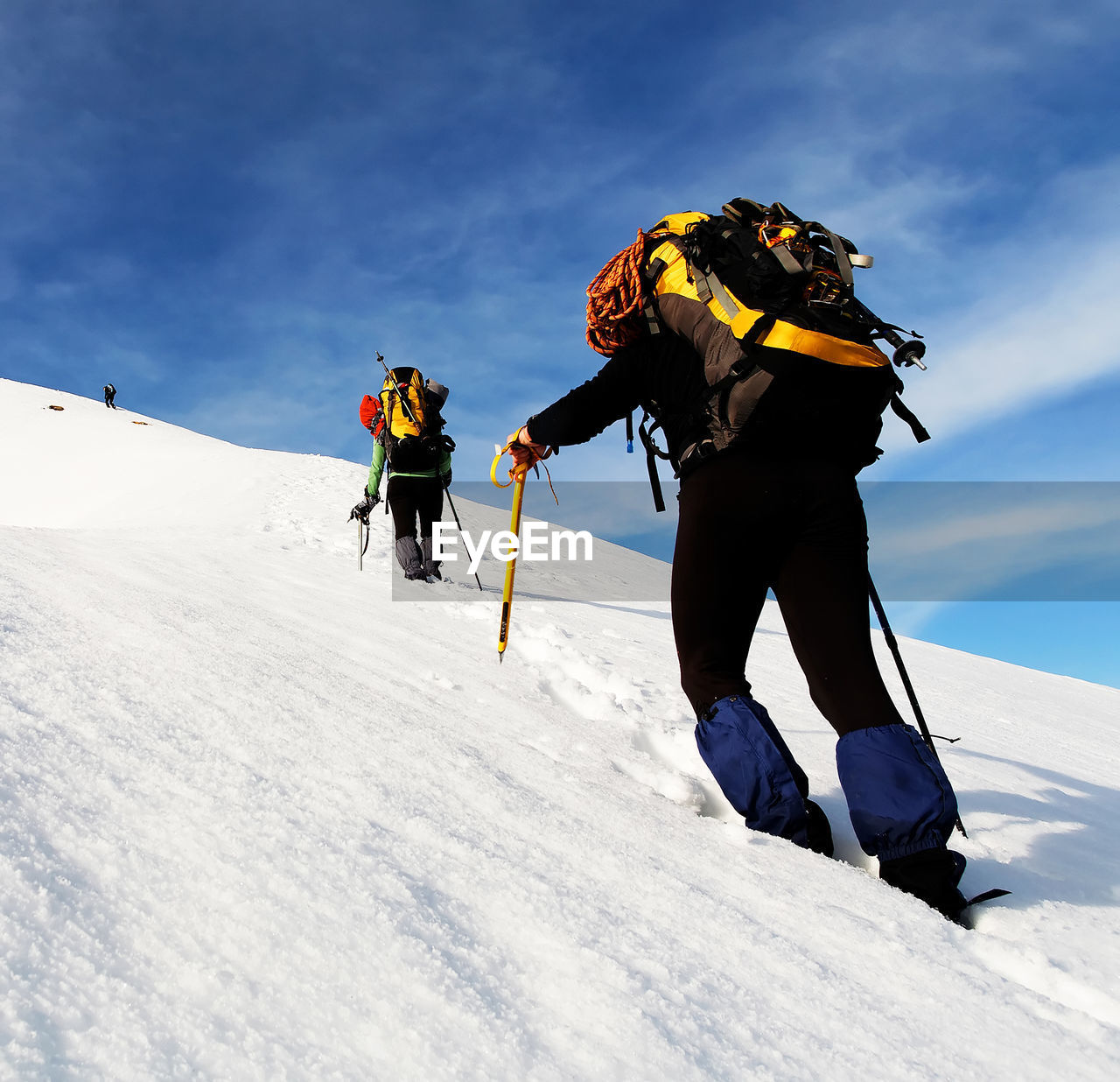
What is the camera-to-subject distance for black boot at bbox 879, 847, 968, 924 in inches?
61.3

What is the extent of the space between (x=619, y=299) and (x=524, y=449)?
1.96 feet

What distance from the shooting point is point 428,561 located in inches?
272

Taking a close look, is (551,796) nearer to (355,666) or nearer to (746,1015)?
(746,1015)

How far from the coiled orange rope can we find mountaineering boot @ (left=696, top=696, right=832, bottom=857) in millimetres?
1083

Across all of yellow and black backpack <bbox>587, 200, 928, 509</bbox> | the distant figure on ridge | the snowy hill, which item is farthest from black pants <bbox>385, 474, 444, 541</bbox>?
yellow and black backpack <bbox>587, 200, 928, 509</bbox>

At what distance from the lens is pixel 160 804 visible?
1.31 meters

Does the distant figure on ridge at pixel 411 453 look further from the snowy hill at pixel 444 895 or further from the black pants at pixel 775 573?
the black pants at pixel 775 573

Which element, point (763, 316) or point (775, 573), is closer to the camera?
point (763, 316)

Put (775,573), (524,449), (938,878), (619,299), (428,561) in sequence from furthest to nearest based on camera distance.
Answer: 1. (428,561)
2. (524,449)
3. (619,299)
4. (775,573)
5. (938,878)

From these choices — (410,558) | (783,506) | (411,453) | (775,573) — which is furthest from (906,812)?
(411,453)

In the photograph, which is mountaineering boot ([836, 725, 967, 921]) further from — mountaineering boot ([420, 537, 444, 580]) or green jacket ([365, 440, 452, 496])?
green jacket ([365, 440, 452, 496])

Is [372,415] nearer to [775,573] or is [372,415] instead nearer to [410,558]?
[410,558]

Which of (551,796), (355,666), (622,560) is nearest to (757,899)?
(551,796)

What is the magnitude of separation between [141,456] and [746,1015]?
19.5 meters
